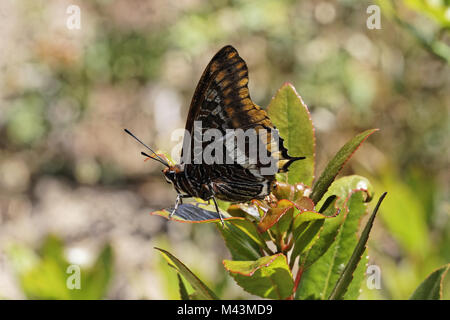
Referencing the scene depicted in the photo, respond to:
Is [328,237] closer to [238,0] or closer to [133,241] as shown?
[133,241]

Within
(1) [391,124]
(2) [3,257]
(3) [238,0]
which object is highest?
(3) [238,0]

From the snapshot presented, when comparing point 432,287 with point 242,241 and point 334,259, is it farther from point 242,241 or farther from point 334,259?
point 242,241

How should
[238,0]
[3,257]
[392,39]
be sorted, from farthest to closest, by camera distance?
1. [238,0]
2. [392,39]
3. [3,257]

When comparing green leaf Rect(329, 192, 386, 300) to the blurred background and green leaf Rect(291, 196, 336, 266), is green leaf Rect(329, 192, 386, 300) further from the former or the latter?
the blurred background

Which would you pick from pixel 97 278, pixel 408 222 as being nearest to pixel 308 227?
pixel 97 278

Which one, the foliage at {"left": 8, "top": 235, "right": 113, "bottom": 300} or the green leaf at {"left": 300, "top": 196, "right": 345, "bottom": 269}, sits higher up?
the green leaf at {"left": 300, "top": 196, "right": 345, "bottom": 269}

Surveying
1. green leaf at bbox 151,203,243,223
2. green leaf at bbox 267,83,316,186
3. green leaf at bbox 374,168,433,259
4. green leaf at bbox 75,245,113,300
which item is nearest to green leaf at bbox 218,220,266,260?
green leaf at bbox 151,203,243,223
